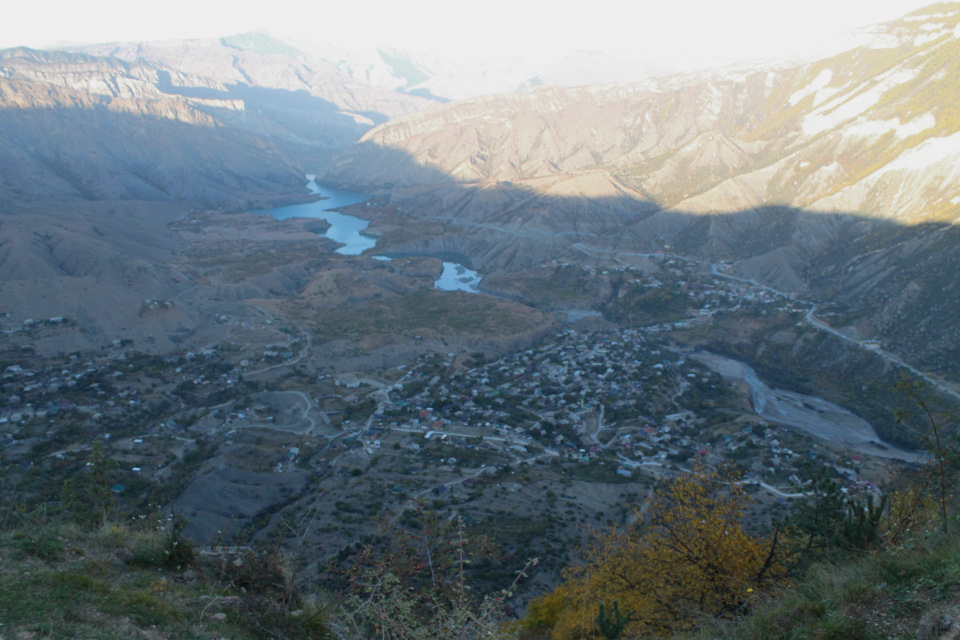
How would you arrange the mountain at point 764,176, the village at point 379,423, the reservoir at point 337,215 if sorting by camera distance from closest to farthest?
1. the village at point 379,423
2. the mountain at point 764,176
3. the reservoir at point 337,215

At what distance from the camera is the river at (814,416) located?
37.8 meters

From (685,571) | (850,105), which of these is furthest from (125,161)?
(685,571)

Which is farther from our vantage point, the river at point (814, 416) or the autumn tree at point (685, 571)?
the river at point (814, 416)

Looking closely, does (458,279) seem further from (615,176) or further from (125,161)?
(125,161)

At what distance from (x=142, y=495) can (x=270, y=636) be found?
25.5 meters

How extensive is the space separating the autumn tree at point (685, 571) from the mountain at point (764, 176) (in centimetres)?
4516

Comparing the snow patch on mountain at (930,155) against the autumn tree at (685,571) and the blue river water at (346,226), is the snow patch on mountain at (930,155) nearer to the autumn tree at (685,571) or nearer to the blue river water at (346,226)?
the blue river water at (346,226)

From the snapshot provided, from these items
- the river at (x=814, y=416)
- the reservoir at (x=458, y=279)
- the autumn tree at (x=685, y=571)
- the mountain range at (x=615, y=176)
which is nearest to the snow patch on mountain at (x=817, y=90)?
the mountain range at (x=615, y=176)

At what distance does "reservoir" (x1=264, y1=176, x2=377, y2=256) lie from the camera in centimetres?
10616

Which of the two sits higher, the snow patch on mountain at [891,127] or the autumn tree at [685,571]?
the snow patch on mountain at [891,127]

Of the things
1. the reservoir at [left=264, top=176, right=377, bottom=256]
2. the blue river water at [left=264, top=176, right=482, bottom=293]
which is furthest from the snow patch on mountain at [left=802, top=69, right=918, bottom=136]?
the reservoir at [left=264, top=176, right=377, bottom=256]

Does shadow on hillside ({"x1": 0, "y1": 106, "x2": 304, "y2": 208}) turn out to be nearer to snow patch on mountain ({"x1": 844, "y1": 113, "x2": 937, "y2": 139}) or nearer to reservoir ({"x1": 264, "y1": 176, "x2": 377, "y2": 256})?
reservoir ({"x1": 264, "y1": 176, "x2": 377, "y2": 256})

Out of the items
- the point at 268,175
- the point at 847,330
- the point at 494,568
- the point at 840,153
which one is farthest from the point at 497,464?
the point at 268,175

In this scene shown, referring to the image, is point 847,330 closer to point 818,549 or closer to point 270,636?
point 818,549
